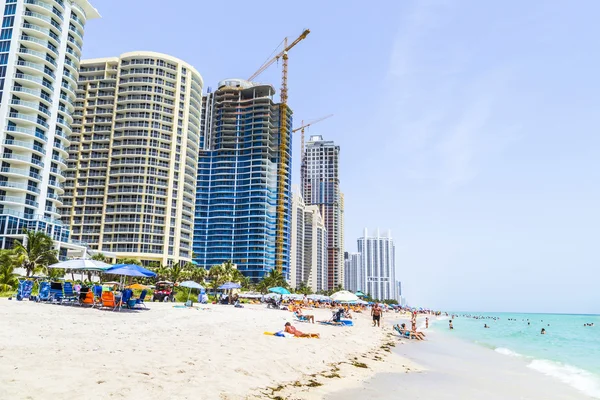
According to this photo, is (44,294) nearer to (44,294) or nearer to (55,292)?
(44,294)

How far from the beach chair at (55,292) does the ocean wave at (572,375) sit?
77.6 ft

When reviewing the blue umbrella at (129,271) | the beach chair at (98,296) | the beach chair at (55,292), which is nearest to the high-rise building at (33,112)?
the blue umbrella at (129,271)

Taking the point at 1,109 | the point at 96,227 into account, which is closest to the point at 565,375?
the point at 1,109

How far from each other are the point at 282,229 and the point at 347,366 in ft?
425

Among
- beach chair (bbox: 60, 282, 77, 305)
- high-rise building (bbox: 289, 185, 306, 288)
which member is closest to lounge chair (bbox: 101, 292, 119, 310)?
beach chair (bbox: 60, 282, 77, 305)

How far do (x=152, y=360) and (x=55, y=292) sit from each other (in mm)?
15671

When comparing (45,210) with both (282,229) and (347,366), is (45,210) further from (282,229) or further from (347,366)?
(282,229)

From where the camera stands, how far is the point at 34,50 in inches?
2603

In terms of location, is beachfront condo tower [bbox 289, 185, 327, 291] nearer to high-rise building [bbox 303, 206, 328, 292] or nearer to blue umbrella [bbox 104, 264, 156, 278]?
high-rise building [bbox 303, 206, 328, 292]

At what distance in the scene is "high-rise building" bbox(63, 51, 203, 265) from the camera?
297 feet

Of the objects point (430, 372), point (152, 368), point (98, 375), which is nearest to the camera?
point (98, 375)

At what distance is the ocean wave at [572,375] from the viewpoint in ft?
51.9

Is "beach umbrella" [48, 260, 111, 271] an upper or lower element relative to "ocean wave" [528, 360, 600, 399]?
upper

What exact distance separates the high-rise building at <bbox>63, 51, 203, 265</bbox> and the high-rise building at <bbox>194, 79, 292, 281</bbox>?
3969 cm
